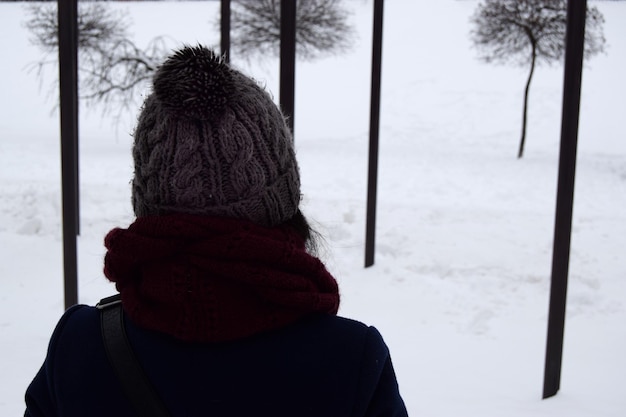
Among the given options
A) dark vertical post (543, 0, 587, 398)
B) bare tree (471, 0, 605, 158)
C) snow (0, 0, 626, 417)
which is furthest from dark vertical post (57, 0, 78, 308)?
bare tree (471, 0, 605, 158)

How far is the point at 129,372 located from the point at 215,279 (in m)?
0.19

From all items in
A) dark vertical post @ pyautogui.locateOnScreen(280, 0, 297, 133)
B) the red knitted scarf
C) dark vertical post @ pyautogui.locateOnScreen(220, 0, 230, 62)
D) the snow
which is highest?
dark vertical post @ pyautogui.locateOnScreen(220, 0, 230, 62)

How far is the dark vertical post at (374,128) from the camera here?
5.18 m

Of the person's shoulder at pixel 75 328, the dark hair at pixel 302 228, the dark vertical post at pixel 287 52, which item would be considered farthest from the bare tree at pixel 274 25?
the person's shoulder at pixel 75 328

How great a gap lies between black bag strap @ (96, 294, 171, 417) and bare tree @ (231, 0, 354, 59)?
35.7ft

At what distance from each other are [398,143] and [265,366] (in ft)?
46.3

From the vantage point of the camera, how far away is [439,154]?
13.2m

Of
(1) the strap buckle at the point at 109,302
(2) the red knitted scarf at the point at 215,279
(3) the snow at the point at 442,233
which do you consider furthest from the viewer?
(3) the snow at the point at 442,233

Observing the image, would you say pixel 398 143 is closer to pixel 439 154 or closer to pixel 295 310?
pixel 439 154

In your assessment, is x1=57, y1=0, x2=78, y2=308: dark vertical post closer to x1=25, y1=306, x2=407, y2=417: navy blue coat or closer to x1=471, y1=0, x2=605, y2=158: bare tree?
x1=25, y1=306, x2=407, y2=417: navy blue coat

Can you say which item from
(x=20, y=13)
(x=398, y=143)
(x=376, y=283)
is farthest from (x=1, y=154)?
(x=20, y=13)

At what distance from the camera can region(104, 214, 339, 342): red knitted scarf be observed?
0.94 m

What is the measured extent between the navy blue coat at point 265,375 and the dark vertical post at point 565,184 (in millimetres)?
2359

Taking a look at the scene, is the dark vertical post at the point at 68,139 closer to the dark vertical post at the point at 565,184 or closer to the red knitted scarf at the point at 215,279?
the dark vertical post at the point at 565,184
